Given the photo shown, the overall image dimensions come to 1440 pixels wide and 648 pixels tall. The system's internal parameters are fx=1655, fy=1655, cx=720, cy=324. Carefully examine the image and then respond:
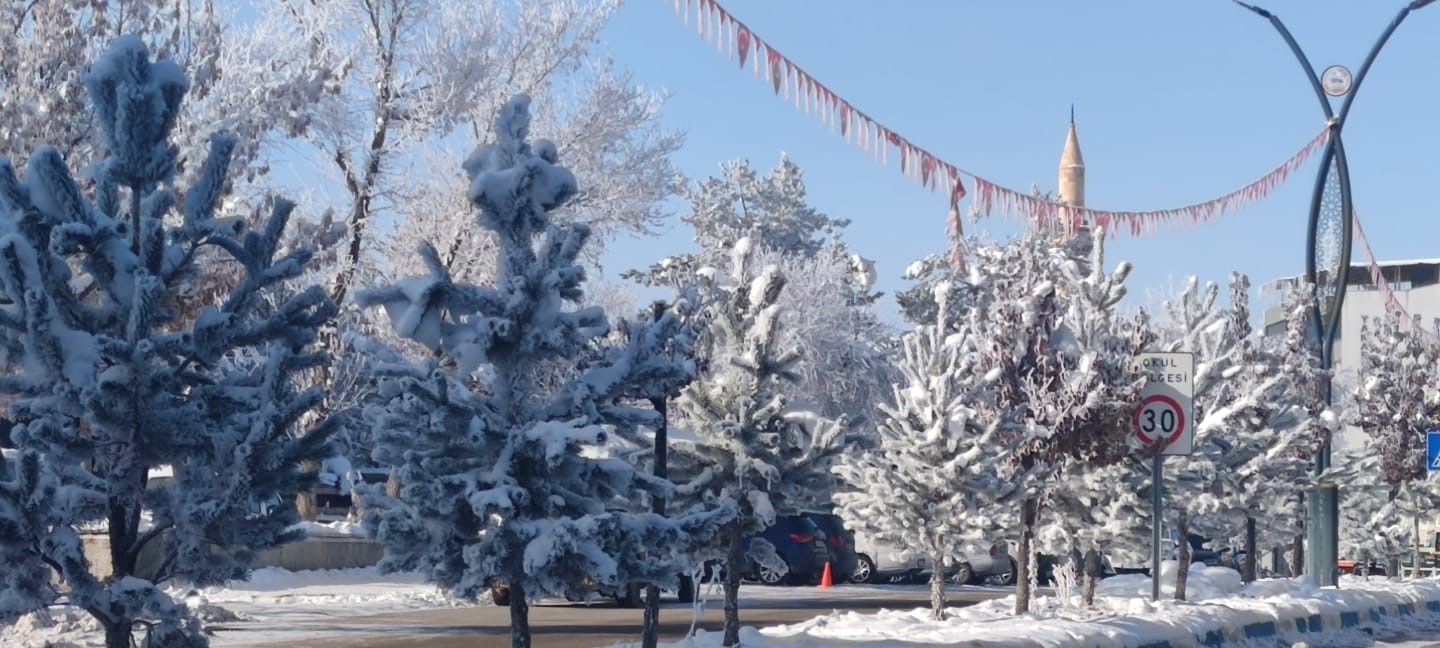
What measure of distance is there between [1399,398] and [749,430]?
78.0 ft

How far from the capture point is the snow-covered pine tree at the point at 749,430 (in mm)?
14188

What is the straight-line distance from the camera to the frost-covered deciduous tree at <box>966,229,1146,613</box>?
17797mm

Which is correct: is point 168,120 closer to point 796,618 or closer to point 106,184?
point 106,184

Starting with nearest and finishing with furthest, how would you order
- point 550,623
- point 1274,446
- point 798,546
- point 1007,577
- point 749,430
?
A: point 749,430
point 550,623
point 1274,446
point 798,546
point 1007,577

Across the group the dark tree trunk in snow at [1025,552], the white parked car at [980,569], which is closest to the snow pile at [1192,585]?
the dark tree trunk in snow at [1025,552]

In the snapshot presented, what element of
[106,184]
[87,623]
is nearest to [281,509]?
[106,184]

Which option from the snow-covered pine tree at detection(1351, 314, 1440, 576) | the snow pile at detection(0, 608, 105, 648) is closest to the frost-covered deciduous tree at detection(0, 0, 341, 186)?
the snow pile at detection(0, 608, 105, 648)

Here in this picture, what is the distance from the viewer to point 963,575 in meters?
32.9

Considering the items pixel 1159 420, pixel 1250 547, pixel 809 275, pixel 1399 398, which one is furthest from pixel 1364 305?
pixel 1159 420

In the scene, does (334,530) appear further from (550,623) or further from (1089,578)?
(1089,578)

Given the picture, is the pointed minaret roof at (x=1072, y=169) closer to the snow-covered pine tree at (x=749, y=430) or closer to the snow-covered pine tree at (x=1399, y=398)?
the snow-covered pine tree at (x=1399, y=398)

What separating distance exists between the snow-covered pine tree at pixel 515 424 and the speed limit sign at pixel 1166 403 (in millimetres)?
9220

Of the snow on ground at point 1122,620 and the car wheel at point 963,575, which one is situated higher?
the snow on ground at point 1122,620

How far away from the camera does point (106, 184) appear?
8.77 meters
